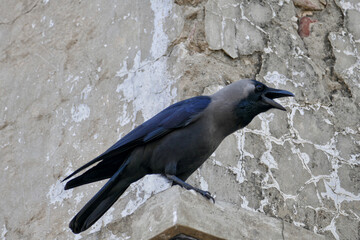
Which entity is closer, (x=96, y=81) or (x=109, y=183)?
(x=109, y=183)

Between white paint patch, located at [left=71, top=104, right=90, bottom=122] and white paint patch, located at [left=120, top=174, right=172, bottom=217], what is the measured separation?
72cm

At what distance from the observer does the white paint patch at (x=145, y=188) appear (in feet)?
14.0

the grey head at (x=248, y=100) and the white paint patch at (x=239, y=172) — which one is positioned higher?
the grey head at (x=248, y=100)

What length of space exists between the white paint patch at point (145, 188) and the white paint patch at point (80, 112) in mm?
725

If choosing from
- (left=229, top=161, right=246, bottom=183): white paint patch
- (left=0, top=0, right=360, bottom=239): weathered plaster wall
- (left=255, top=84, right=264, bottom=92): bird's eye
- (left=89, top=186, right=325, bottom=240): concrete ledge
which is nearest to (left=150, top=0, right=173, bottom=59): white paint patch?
(left=0, top=0, right=360, bottom=239): weathered plaster wall

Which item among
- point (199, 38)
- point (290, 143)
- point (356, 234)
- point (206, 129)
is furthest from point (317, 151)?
point (206, 129)

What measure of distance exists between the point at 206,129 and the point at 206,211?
19.6 inches

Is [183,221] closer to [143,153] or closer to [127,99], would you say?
[143,153]

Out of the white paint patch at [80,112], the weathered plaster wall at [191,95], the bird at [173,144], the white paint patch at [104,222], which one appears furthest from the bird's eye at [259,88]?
the white paint patch at [80,112]

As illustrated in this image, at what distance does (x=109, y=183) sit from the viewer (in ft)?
12.5

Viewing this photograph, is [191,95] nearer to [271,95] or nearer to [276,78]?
[271,95]

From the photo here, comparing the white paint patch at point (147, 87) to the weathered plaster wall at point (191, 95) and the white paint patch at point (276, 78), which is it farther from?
the white paint patch at point (276, 78)

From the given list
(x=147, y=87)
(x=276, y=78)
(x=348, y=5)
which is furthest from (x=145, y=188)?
(x=348, y=5)

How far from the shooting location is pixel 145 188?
4312mm
